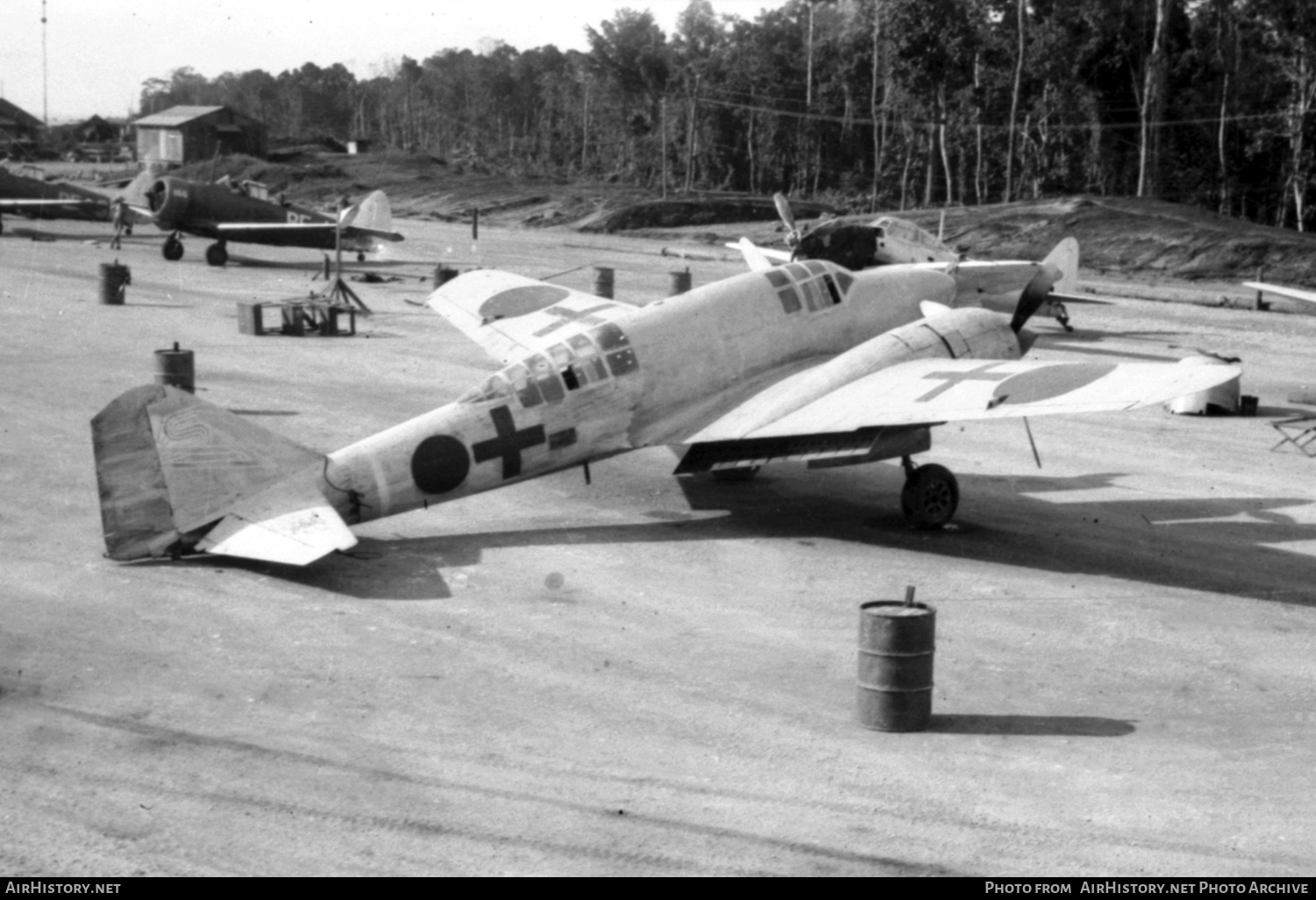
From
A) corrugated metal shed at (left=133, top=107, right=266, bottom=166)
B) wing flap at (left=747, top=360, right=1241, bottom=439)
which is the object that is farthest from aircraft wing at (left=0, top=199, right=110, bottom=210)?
wing flap at (left=747, top=360, right=1241, bottom=439)

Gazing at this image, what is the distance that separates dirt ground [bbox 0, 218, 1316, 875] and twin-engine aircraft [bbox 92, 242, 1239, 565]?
65 centimetres

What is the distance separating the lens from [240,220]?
5019cm

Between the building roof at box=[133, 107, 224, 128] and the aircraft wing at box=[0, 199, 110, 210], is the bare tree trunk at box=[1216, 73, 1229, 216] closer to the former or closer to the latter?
the aircraft wing at box=[0, 199, 110, 210]

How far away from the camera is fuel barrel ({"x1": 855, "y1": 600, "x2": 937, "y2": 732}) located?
34.5ft

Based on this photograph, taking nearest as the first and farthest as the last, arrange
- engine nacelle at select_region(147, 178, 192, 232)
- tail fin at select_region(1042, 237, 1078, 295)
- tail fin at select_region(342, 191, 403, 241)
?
tail fin at select_region(1042, 237, 1078, 295) < engine nacelle at select_region(147, 178, 192, 232) < tail fin at select_region(342, 191, 403, 241)

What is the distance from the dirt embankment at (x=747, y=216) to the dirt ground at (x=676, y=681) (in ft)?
63.4

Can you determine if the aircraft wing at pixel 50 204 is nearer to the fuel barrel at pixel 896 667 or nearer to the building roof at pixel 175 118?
the building roof at pixel 175 118

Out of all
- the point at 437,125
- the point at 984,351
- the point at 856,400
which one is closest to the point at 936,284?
the point at 984,351

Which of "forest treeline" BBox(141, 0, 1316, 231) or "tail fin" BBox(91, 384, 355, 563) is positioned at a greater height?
"forest treeline" BBox(141, 0, 1316, 231)

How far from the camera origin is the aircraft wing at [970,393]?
1470cm

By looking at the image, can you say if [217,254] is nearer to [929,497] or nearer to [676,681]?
[929,497]

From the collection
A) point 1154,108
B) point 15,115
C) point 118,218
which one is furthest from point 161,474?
point 15,115

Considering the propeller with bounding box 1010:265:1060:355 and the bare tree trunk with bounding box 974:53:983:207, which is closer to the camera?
the propeller with bounding box 1010:265:1060:355

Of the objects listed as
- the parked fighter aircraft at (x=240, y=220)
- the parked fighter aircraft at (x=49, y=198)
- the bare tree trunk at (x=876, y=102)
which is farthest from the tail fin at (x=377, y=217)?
the bare tree trunk at (x=876, y=102)
